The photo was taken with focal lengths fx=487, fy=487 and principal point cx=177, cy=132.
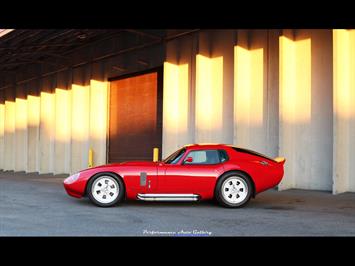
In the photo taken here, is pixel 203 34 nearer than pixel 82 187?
No

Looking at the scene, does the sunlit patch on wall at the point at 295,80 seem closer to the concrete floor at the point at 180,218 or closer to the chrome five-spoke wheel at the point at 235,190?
the concrete floor at the point at 180,218

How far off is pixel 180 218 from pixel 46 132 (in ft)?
62.3

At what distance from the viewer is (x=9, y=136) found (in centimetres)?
3081

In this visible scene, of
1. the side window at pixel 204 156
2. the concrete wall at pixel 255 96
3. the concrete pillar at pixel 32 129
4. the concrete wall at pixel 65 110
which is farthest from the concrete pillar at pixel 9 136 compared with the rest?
the side window at pixel 204 156

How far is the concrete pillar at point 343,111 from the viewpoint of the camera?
38.7ft

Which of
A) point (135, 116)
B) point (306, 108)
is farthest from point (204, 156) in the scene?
point (135, 116)

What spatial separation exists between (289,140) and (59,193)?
6429 mm

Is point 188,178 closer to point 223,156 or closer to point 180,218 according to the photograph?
point 223,156

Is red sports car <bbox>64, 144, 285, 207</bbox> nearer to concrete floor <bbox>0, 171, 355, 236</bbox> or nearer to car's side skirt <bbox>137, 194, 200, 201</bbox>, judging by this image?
car's side skirt <bbox>137, 194, 200, 201</bbox>

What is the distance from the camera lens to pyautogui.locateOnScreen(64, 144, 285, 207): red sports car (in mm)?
9516

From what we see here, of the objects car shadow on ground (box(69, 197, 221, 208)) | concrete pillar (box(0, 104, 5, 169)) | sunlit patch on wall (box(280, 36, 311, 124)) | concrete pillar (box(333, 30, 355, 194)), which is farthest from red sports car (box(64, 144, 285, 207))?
concrete pillar (box(0, 104, 5, 169))

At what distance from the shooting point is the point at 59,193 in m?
13.0
